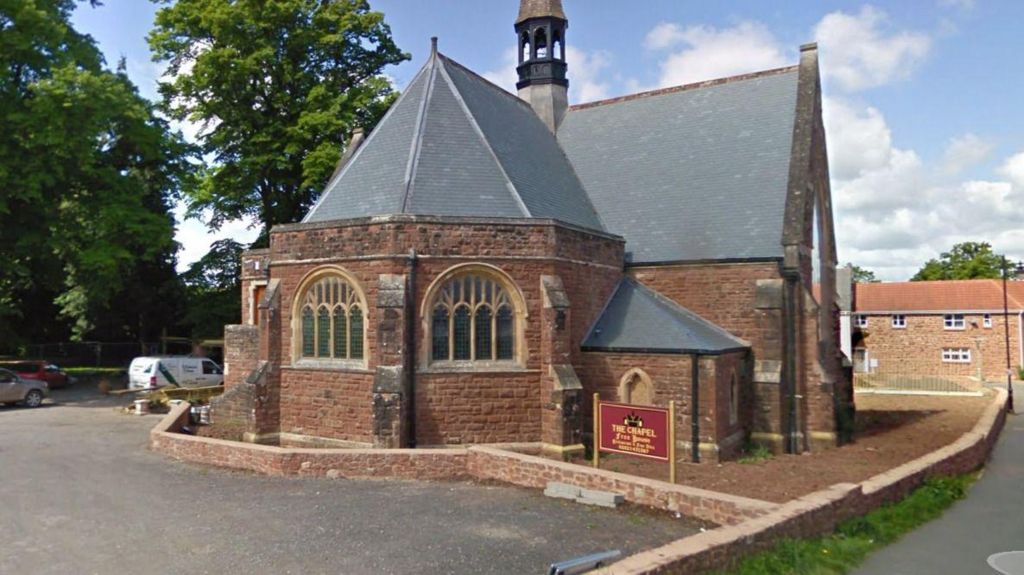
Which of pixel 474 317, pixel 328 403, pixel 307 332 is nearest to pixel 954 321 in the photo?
pixel 474 317

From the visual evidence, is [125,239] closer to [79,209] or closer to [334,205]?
[79,209]

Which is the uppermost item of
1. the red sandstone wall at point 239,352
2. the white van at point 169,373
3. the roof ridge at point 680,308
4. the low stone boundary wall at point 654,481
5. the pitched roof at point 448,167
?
the pitched roof at point 448,167

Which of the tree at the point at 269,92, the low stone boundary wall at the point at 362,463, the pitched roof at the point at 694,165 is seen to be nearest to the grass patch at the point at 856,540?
the low stone boundary wall at the point at 362,463

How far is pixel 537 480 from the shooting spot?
1141cm

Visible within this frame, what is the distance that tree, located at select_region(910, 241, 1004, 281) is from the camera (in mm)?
66938

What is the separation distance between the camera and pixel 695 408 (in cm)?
1446

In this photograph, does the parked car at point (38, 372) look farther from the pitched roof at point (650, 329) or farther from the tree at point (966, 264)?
the tree at point (966, 264)

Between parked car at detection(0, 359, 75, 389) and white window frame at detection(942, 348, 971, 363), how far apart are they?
1872 inches

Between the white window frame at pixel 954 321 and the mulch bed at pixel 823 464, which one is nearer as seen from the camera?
the mulch bed at pixel 823 464

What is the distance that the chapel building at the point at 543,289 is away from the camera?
14.1m

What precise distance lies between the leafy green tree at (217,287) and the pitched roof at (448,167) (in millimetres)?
16780

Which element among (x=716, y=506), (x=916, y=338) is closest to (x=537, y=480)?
(x=716, y=506)

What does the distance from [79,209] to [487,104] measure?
17.0 meters

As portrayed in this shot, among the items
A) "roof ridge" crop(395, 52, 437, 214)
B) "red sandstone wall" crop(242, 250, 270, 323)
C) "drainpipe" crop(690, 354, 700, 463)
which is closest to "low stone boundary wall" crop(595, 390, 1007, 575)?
"drainpipe" crop(690, 354, 700, 463)
